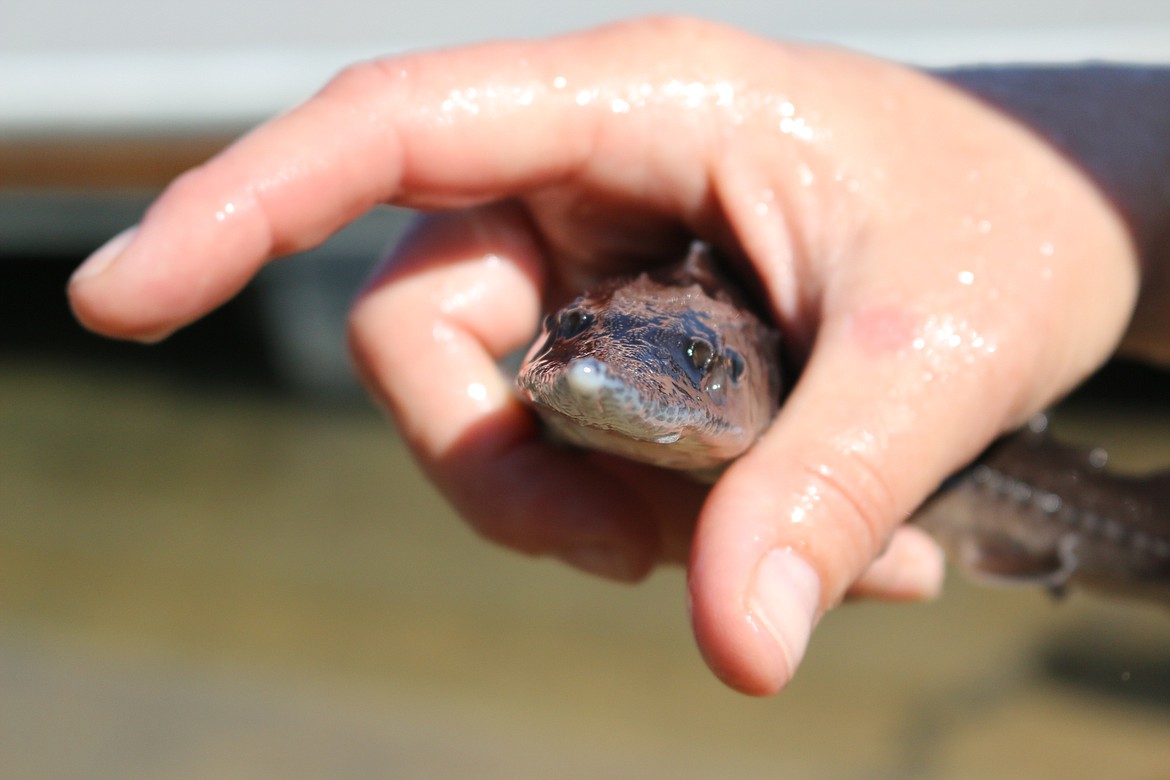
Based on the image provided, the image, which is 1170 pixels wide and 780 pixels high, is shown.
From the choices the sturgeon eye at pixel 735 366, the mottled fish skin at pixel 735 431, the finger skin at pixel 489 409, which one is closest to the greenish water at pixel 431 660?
the mottled fish skin at pixel 735 431

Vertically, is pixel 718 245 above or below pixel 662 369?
below

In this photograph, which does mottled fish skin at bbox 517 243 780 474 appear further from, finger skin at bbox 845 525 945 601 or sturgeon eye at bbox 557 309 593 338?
finger skin at bbox 845 525 945 601

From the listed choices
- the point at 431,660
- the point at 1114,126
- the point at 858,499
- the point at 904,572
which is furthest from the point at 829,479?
the point at 431,660

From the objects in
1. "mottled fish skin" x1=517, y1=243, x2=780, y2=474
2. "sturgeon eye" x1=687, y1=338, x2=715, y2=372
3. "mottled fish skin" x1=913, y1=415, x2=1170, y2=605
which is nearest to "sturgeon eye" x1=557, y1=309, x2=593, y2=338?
"mottled fish skin" x1=517, y1=243, x2=780, y2=474

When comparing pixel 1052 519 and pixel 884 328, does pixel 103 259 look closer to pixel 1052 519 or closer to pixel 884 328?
pixel 884 328

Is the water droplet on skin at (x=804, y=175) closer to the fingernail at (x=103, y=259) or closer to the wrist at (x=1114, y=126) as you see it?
the wrist at (x=1114, y=126)
